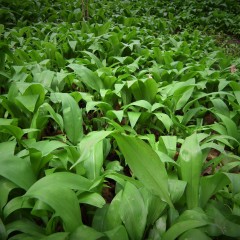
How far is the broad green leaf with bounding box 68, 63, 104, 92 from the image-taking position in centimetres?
198

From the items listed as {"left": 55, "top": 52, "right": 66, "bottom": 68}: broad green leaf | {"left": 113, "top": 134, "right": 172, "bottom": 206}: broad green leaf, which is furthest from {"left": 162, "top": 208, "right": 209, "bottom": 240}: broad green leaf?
{"left": 55, "top": 52, "right": 66, "bottom": 68}: broad green leaf

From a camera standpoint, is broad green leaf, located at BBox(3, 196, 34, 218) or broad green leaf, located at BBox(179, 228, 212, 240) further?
broad green leaf, located at BBox(3, 196, 34, 218)

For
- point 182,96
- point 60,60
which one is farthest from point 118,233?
point 60,60

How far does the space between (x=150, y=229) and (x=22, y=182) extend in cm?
54

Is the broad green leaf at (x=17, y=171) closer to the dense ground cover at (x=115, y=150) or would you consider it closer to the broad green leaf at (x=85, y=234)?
the dense ground cover at (x=115, y=150)

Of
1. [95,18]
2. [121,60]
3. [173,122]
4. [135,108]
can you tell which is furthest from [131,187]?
[95,18]

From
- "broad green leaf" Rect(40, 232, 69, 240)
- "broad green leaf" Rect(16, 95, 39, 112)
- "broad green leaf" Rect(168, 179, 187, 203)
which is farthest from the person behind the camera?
"broad green leaf" Rect(16, 95, 39, 112)

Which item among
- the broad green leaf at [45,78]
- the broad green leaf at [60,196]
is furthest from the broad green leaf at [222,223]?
the broad green leaf at [45,78]

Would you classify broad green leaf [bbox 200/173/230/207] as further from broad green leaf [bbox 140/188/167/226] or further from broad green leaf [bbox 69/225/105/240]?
broad green leaf [bbox 69/225/105/240]

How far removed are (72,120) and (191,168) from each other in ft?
2.38

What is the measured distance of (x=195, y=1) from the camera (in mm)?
6434

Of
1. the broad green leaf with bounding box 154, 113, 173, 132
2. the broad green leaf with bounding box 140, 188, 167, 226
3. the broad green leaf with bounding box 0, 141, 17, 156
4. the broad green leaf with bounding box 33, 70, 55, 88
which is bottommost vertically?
the broad green leaf with bounding box 140, 188, 167, 226

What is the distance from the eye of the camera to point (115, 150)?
59.4 inches

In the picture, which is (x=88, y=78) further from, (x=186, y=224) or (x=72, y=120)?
(x=186, y=224)
